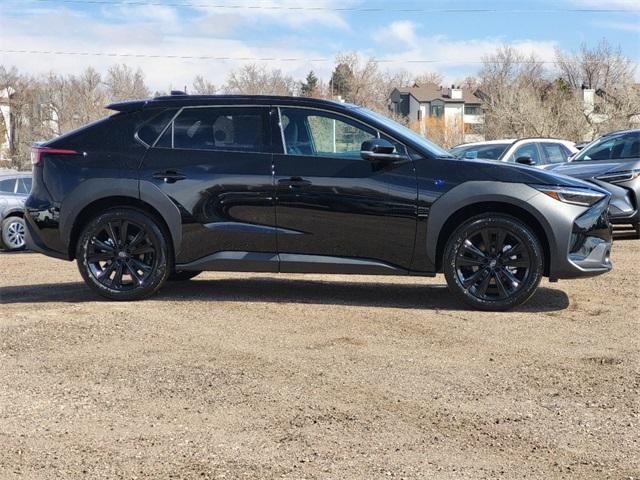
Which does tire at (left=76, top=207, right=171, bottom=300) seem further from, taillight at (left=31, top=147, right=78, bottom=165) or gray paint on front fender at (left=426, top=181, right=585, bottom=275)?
gray paint on front fender at (left=426, top=181, right=585, bottom=275)

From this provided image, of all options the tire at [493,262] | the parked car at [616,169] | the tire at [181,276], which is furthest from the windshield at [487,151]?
the tire at [493,262]

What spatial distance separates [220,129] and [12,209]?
985cm

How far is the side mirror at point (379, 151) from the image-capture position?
22.5 feet

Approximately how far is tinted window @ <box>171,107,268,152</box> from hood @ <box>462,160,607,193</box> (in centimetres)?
183

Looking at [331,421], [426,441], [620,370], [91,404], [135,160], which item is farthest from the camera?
[135,160]

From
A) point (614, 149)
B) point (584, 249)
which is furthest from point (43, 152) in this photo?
point (614, 149)

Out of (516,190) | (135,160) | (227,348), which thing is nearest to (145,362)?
(227,348)

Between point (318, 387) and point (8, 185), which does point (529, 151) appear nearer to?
point (8, 185)

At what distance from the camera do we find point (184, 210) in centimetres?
712

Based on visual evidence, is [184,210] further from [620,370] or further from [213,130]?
[620,370]

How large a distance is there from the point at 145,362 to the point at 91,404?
0.79 meters

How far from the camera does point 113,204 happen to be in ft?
24.1

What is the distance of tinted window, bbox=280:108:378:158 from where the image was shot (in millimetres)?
7102

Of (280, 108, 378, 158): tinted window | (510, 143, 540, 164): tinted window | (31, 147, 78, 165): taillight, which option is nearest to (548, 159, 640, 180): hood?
(510, 143, 540, 164): tinted window
